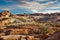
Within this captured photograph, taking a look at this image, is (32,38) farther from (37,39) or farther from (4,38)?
(4,38)

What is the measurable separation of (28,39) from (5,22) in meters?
20.4

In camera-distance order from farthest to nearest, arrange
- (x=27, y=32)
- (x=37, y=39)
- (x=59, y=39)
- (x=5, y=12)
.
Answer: (x=5, y=12), (x=27, y=32), (x=37, y=39), (x=59, y=39)

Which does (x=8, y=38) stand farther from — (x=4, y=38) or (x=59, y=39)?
(x=59, y=39)

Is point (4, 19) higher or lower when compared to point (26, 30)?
lower

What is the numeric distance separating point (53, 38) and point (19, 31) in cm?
1100

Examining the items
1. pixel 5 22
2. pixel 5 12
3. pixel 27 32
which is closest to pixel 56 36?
pixel 27 32

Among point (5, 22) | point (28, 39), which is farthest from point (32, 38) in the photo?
point (5, 22)

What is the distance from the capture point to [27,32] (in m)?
24.2

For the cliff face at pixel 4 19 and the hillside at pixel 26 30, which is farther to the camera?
the cliff face at pixel 4 19

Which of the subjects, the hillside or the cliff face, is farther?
the cliff face

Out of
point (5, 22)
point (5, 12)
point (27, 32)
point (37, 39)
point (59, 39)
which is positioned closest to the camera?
point (59, 39)

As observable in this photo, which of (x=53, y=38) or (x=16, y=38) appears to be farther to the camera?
(x=16, y=38)

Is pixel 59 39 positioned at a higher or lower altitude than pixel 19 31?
higher

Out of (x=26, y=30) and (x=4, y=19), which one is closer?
(x=26, y=30)
